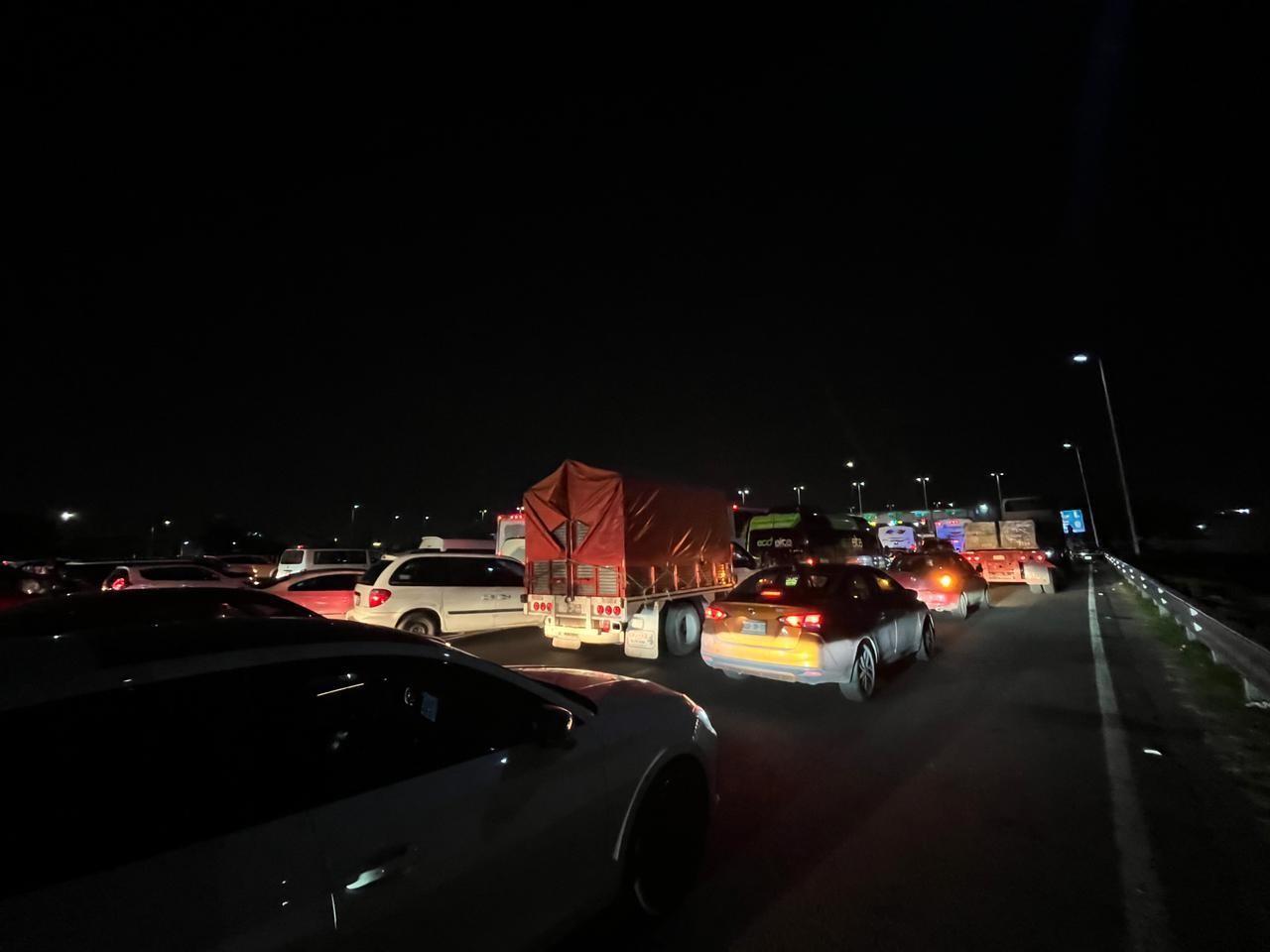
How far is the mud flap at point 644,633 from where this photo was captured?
30.8ft

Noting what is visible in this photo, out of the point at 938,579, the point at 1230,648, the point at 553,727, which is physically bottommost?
the point at 1230,648

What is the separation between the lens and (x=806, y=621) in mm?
6508

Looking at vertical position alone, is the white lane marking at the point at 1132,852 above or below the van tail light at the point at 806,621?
below

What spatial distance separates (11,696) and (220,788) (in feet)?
1.82

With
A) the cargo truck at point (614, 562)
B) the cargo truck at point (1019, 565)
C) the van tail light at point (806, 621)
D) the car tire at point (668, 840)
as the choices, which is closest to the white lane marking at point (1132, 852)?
the car tire at point (668, 840)

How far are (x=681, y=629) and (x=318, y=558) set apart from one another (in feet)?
43.0

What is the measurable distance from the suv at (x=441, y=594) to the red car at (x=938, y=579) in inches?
316

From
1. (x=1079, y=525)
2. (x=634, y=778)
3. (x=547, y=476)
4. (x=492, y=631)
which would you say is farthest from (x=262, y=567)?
(x=1079, y=525)

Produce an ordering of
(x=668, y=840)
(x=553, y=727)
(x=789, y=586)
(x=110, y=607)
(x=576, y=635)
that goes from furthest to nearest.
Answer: (x=576, y=635) < (x=789, y=586) < (x=110, y=607) < (x=668, y=840) < (x=553, y=727)

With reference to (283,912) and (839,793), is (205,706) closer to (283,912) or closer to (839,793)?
(283,912)

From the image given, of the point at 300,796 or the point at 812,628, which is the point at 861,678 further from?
the point at 300,796

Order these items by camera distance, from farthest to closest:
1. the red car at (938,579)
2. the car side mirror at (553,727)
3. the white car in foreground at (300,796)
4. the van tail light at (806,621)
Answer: the red car at (938,579) → the van tail light at (806,621) → the car side mirror at (553,727) → the white car in foreground at (300,796)

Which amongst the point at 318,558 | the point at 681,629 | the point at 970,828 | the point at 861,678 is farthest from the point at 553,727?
the point at 318,558

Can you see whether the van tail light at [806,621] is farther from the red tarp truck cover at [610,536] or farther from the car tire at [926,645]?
the red tarp truck cover at [610,536]
